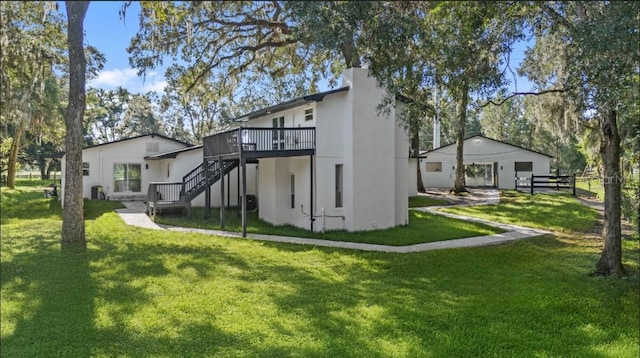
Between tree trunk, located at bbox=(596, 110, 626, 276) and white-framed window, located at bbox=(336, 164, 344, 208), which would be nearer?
tree trunk, located at bbox=(596, 110, 626, 276)

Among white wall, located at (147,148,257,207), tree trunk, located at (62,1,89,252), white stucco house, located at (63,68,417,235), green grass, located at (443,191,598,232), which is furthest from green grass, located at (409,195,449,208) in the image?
tree trunk, located at (62,1,89,252)

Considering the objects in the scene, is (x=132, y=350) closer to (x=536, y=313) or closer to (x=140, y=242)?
(x=536, y=313)

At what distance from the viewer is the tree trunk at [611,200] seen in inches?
348

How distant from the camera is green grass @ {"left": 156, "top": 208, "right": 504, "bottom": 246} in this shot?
43.9 feet

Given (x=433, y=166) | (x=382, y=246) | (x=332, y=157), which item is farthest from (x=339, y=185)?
(x=433, y=166)

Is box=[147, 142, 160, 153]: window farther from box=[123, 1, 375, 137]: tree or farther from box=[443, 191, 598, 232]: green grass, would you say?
box=[443, 191, 598, 232]: green grass

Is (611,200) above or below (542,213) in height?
above

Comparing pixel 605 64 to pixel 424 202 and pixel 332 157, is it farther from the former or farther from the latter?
pixel 424 202

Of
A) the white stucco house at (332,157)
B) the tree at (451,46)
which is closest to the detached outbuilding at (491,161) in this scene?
the white stucco house at (332,157)

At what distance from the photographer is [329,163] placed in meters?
14.6

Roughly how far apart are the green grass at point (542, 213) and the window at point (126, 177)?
17.0 metres

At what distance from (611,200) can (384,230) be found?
705 centimetres

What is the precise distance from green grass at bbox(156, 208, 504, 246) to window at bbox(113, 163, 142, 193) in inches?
298

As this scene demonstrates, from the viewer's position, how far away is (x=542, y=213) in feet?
62.2
